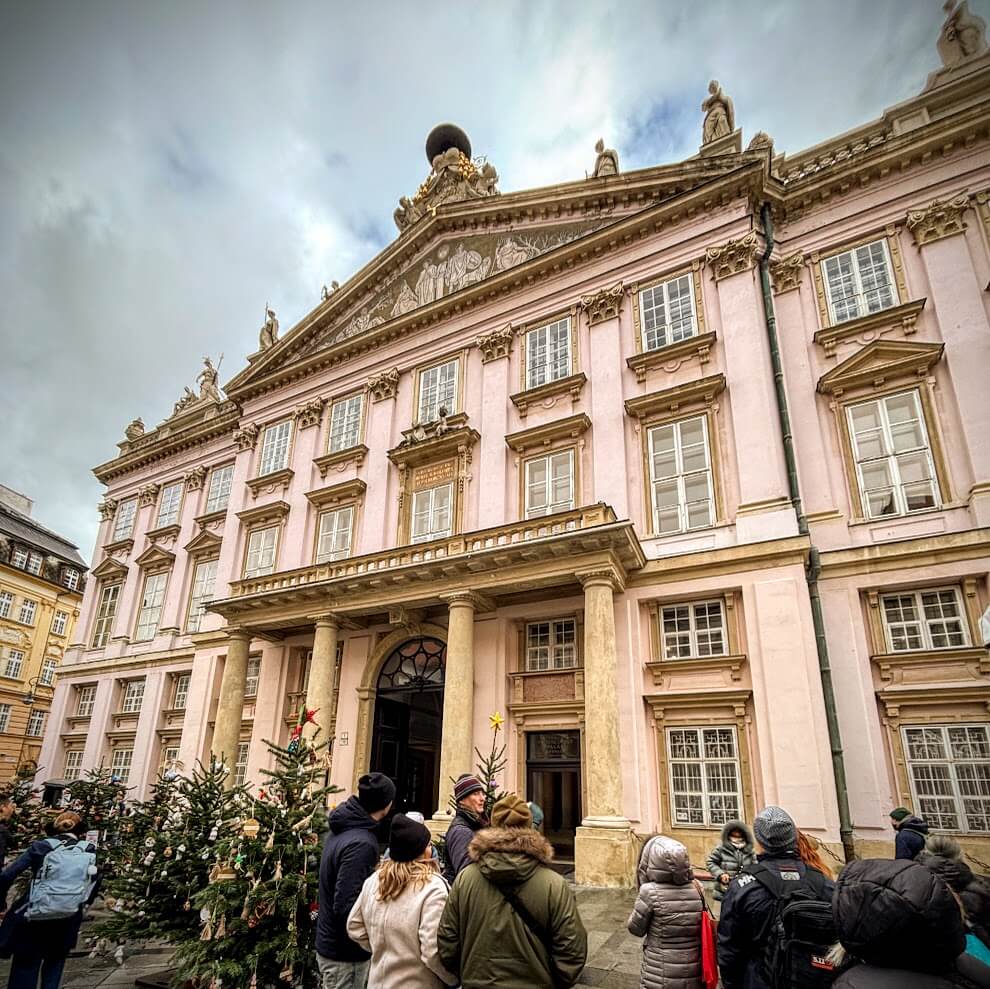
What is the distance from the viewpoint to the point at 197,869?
26.1 feet

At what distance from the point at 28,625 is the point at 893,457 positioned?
153 ft

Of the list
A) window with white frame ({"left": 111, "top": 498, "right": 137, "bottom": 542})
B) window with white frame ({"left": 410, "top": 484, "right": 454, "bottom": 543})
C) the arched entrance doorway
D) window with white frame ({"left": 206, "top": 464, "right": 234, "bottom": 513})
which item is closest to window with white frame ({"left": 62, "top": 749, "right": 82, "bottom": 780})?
window with white frame ({"left": 111, "top": 498, "right": 137, "bottom": 542})

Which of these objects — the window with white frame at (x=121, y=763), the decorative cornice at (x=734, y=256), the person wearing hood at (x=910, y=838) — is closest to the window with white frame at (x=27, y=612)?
the window with white frame at (x=121, y=763)

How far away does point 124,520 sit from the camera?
97.4 ft

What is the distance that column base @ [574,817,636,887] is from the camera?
11570mm

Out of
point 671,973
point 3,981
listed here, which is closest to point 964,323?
point 671,973

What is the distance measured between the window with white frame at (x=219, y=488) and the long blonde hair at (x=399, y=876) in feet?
78.6

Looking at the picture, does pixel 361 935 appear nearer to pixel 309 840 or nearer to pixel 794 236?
pixel 309 840

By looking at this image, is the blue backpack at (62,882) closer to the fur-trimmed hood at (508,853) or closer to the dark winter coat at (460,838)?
the dark winter coat at (460,838)

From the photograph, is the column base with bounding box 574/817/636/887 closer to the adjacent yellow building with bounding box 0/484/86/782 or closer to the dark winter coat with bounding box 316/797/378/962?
the dark winter coat with bounding box 316/797/378/962

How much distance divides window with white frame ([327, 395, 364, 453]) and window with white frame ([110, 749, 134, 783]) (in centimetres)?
1364

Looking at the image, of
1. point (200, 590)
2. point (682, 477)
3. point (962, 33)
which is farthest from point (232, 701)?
point (962, 33)

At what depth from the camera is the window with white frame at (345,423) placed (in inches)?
861

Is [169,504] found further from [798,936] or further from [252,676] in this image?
[798,936]
